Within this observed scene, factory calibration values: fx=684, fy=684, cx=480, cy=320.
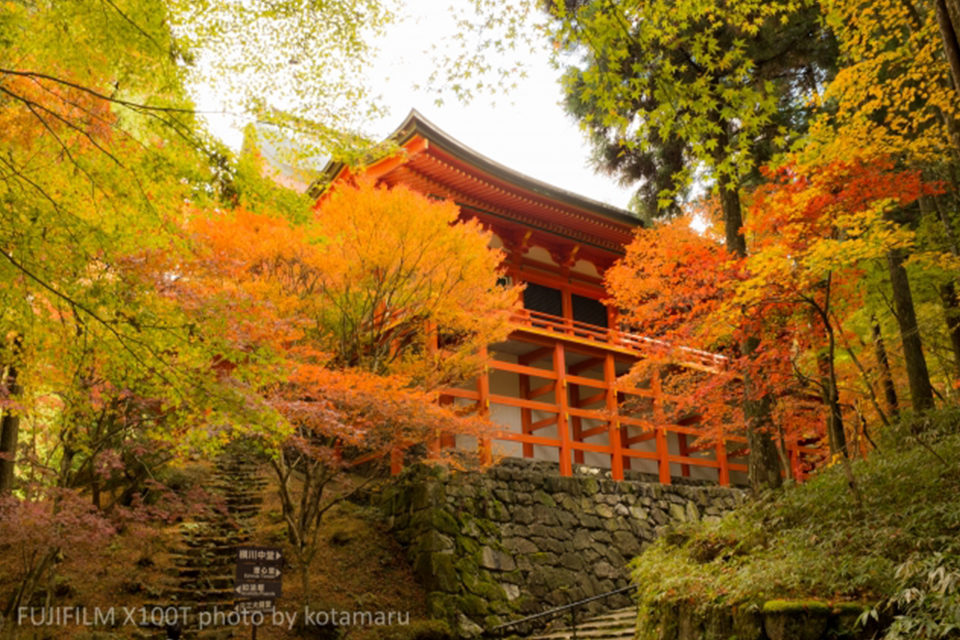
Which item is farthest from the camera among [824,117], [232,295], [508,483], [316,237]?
[508,483]

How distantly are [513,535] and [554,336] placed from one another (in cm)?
470

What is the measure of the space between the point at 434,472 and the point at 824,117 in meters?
8.01

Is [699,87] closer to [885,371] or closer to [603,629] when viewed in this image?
[603,629]

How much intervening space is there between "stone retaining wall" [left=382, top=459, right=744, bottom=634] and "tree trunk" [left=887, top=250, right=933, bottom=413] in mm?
5936

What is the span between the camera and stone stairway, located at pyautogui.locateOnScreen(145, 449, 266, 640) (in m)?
8.99

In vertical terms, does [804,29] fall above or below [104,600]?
above

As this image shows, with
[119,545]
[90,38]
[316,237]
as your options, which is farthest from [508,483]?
[90,38]

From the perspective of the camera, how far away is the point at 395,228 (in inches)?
447

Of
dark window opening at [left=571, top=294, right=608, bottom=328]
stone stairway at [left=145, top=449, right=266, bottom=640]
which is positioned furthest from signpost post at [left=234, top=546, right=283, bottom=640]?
dark window opening at [left=571, top=294, right=608, bottom=328]

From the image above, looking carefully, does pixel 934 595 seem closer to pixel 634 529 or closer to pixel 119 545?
pixel 634 529

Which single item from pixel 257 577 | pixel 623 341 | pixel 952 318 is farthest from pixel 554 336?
pixel 257 577

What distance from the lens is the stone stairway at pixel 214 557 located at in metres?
8.99

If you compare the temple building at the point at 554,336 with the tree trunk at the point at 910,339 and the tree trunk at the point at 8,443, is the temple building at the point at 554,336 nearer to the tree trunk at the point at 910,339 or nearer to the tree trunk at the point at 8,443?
the tree trunk at the point at 910,339

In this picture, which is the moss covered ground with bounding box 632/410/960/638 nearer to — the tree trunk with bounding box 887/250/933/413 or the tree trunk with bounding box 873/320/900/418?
the tree trunk with bounding box 887/250/933/413
